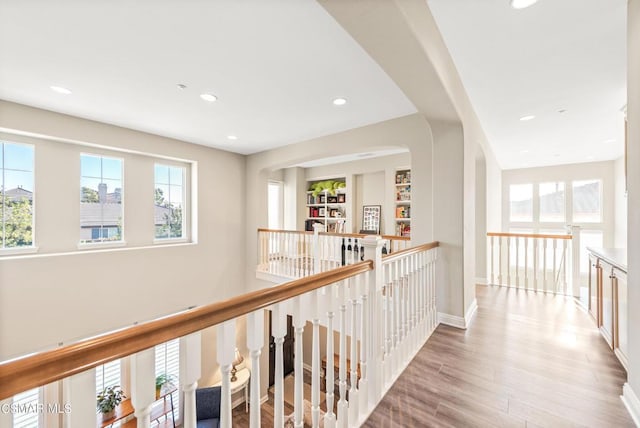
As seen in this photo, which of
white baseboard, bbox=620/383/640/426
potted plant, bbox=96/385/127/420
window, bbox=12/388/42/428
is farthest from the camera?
potted plant, bbox=96/385/127/420

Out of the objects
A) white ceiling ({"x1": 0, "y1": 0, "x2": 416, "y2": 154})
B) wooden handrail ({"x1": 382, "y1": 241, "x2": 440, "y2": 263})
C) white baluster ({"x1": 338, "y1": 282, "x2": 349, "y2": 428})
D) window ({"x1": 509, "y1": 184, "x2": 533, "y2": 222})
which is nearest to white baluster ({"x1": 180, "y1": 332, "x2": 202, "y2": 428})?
white baluster ({"x1": 338, "y1": 282, "x2": 349, "y2": 428})

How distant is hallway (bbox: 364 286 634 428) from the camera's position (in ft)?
5.41

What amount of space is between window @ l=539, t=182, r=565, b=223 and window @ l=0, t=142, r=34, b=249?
9807 mm

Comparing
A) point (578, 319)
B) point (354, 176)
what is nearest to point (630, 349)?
point (578, 319)

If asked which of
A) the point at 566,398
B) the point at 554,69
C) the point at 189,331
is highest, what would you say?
the point at 554,69

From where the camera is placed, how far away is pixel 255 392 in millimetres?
986

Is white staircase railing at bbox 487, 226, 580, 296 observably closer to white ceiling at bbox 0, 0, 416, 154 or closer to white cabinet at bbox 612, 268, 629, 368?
white cabinet at bbox 612, 268, 629, 368

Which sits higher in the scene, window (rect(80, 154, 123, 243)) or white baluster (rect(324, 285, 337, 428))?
window (rect(80, 154, 123, 243))

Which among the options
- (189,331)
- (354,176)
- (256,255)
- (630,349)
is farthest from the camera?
(354,176)

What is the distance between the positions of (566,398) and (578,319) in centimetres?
188

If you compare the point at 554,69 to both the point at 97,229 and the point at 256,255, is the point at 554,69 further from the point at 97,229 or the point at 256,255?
the point at 97,229

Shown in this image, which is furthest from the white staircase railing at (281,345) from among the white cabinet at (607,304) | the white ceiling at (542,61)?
the white ceiling at (542,61)

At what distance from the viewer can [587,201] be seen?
6203 mm

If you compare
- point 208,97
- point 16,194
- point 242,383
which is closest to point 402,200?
point 208,97
